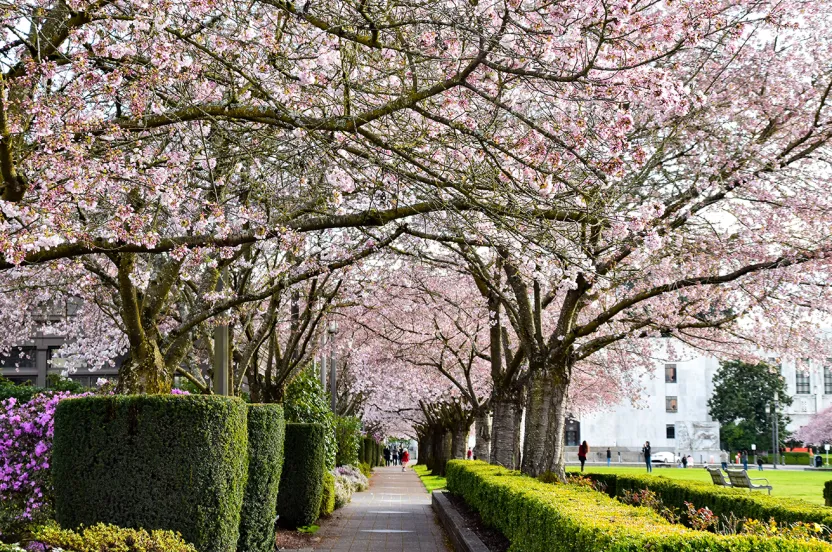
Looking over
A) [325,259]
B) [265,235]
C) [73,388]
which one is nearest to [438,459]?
[73,388]

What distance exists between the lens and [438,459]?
44031 mm

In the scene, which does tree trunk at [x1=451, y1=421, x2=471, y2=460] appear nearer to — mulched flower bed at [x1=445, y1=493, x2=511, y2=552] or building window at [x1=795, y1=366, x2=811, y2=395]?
mulched flower bed at [x1=445, y1=493, x2=511, y2=552]

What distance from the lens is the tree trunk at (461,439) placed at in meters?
33.8

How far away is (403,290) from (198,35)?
16.4 meters

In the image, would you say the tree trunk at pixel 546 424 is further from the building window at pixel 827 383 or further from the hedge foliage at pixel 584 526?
the building window at pixel 827 383

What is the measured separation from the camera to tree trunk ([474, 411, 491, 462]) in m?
23.9

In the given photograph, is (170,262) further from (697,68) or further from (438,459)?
(438,459)

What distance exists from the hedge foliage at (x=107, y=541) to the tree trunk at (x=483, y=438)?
18.1 meters

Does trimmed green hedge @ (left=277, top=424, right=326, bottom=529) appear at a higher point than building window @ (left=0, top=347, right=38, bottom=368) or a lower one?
lower

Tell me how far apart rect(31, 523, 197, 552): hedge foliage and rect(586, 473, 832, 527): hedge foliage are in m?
6.64

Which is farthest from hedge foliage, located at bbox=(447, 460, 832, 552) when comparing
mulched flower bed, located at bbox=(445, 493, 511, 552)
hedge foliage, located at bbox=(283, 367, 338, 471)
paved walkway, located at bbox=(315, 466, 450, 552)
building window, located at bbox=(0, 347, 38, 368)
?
building window, located at bbox=(0, 347, 38, 368)

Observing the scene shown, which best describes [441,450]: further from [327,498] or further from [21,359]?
[327,498]

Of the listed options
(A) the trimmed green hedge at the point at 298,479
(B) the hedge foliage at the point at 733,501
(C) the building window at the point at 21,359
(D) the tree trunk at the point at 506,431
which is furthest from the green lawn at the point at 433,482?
A: (C) the building window at the point at 21,359

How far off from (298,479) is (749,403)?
217 feet
